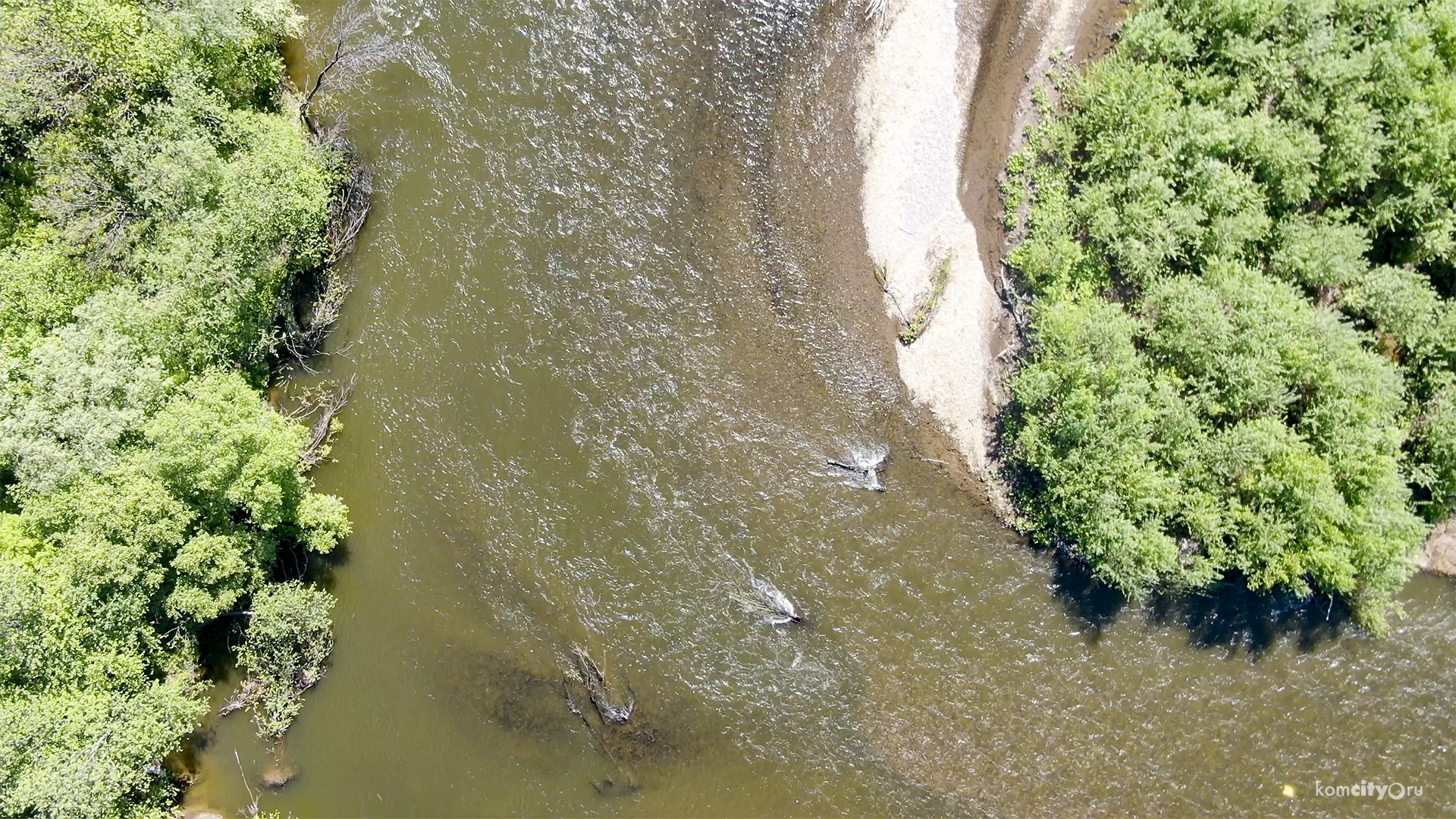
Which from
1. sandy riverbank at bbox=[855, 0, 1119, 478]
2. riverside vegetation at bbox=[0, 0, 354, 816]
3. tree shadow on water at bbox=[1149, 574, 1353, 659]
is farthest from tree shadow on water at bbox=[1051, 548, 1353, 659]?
riverside vegetation at bbox=[0, 0, 354, 816]

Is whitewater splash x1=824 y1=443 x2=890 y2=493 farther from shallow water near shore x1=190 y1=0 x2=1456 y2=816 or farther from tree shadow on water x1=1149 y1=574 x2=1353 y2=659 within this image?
tree shadow on water x1=1149 y1=574 x2=1353 y2=659

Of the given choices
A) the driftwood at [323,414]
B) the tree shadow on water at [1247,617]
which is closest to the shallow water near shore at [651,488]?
the driftwood at [323,414]

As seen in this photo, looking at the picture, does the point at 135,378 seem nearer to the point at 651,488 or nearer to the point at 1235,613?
the point at 651,488

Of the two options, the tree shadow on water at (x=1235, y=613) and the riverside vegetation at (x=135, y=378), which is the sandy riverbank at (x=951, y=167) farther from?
the riverside vegetation at (x=135, y=378)

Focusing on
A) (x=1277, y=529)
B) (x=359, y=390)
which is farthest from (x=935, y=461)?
(x=359, y=390)

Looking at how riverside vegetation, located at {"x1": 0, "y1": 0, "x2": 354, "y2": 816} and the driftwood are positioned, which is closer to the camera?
riverside vegetation, located at {"x1": 0, "y1": 0, "x2": 354, "y2": 816}

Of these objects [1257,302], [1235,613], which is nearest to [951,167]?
[1257,302]
